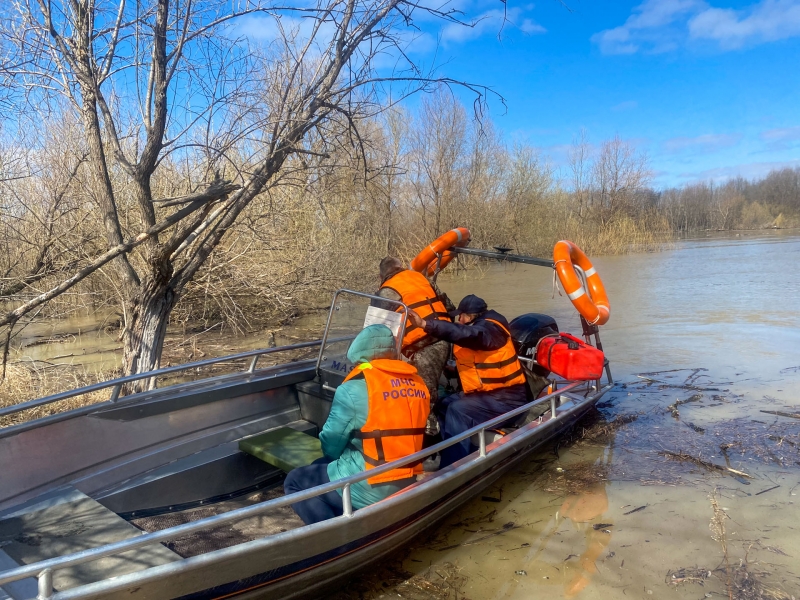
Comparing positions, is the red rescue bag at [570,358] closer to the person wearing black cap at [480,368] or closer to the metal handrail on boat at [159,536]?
the person wearing black cap at [480,368]

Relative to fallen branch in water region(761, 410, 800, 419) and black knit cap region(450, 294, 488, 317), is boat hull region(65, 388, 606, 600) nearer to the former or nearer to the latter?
black knit cap region(450, 294, 488, 317)

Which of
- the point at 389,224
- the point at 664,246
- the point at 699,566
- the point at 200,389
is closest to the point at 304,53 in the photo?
the point at 200,389

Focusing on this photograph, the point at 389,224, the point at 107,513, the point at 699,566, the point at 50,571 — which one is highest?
the point at 389,224

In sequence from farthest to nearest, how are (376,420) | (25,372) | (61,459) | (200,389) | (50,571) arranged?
(25,372)
(200,389)
(61,459)
(376,420)
(50,571)

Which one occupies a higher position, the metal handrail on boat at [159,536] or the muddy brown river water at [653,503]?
the metal handrail on boat at [159,536]

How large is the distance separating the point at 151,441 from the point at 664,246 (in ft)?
90.7

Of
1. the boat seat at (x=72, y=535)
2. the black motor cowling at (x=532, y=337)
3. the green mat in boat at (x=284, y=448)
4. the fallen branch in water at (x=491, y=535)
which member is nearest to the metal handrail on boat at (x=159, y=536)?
the boat seat at (x=72, y=535)

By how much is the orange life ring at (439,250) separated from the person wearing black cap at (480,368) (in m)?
1.65

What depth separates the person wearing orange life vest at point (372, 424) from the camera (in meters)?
2.96

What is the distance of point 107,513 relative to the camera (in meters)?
3.19

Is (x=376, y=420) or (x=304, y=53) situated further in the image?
(x=304, y=53)

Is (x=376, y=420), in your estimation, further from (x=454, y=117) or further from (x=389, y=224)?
(x=454, y=117)

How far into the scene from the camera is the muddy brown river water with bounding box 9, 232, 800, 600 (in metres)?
3.31

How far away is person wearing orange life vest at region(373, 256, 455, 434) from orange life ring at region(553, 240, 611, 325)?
1.10 meters
